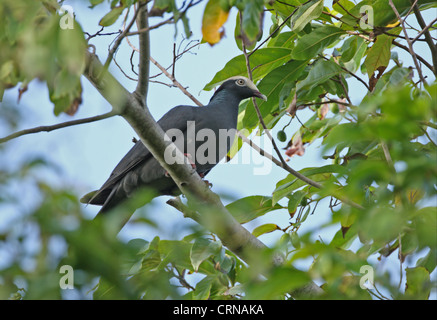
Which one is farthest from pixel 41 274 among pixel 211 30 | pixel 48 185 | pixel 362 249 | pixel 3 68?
pixel 362 249

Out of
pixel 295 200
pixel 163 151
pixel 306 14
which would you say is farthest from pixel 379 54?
pixel 163 151

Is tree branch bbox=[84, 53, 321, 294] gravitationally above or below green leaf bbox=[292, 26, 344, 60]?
below

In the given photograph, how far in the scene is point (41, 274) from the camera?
1.02m

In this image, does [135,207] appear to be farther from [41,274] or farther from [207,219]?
[41,274]

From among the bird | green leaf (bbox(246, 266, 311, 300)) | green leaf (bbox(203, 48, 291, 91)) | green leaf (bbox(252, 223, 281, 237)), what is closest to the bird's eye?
the bird

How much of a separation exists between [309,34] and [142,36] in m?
1.16

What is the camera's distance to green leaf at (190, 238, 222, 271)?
2576 millimetres

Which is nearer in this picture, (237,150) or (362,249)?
(362,249)

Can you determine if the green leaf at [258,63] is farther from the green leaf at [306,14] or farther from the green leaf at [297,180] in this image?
the green leaf at [297,180]

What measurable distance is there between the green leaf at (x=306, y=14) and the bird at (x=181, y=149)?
95 centimetres

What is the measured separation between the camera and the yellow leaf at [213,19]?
5.69 feet

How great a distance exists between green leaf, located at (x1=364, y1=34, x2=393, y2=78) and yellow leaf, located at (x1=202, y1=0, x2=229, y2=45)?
1472 mm

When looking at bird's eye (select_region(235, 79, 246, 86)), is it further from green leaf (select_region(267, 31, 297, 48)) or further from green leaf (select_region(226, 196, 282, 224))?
green leaf (select_region(226, 196, 282, 224))

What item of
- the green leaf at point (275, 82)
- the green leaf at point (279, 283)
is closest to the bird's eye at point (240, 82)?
the green leaf at point (275, 82)
